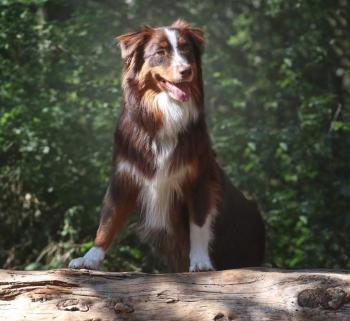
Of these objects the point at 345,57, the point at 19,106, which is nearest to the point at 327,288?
the point at 19,106

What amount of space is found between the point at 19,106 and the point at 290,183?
2.74 metres

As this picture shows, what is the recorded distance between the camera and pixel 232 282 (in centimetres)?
419

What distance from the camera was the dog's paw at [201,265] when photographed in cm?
472

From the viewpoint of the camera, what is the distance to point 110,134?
23.9ft

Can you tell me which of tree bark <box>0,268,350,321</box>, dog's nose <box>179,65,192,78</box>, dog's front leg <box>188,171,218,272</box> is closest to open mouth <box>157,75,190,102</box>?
dog's nose <box>179,65,192,78</box>

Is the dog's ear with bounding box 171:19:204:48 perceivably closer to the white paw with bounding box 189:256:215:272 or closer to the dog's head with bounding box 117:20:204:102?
the dog's head with bounding box 117:20:204:102

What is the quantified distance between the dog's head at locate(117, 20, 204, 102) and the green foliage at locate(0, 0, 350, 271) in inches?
91.9

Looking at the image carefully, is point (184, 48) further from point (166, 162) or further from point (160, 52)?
point (166, 162)

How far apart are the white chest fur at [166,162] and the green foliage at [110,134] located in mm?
2185

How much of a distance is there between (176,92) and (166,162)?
44cm

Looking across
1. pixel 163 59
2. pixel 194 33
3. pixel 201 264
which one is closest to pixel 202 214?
pixel 201 264

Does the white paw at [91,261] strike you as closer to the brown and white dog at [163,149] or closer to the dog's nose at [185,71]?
the brown and white dog at [163,149]

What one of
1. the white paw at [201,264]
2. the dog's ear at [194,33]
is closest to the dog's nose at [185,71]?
the dog's ear at [194,33]

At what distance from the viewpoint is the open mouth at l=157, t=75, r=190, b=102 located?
4.68 metres
